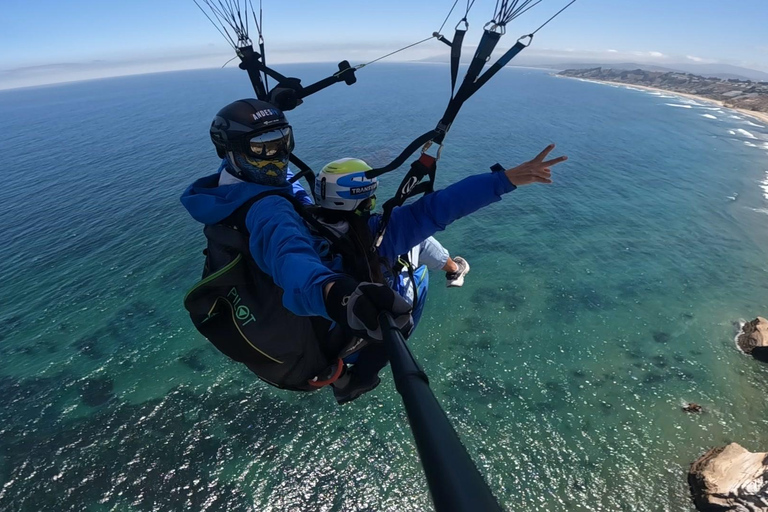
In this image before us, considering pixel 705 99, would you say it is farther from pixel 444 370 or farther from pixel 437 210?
pixel 437 210

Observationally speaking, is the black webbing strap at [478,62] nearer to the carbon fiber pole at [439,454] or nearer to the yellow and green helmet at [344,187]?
the yellow and green helmet at [344,187]

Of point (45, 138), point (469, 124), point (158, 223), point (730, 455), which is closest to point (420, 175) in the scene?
point (730, 455)

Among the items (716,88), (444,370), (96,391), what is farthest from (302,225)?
(716,88)

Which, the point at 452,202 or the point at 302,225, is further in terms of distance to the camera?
the point at 452,202

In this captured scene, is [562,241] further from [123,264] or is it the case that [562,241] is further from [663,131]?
[663,131]

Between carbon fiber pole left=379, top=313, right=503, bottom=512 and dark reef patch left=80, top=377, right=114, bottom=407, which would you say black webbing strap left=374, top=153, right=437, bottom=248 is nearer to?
carbon fiber pole left=379, top=313, right=503, bottom=512

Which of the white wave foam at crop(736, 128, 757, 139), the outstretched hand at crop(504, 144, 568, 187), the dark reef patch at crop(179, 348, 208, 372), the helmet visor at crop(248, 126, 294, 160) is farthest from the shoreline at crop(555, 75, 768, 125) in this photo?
the helmet visor at crop(248, 126, 294, 160)

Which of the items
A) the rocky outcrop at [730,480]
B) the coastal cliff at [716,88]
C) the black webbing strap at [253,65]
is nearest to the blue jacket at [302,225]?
the black webbing strap at [253,65]
